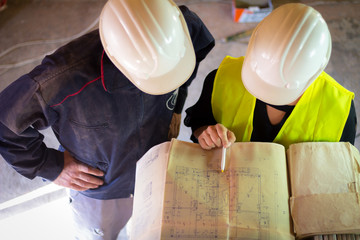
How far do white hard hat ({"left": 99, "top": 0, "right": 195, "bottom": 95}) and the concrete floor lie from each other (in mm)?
1579

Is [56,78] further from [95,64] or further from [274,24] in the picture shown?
[274,24]

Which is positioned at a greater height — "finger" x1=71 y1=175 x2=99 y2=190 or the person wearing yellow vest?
the person wearing yellow vest

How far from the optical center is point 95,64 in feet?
3.74

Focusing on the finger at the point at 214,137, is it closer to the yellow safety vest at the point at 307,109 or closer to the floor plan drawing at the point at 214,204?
the floor plan drawing at the point at 214,204

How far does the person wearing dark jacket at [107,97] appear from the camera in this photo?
0.91 m

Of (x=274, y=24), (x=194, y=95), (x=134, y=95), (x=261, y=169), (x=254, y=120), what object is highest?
(x=274, y=24)

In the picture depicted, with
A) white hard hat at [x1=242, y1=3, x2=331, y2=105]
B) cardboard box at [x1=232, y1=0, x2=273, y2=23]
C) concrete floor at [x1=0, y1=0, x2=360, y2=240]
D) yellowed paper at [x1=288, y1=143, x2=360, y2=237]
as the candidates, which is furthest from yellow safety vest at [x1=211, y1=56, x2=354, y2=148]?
cardboard box at [x1=232, y1=0, x2=273, y2=23]

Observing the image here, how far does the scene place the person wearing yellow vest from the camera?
2.91ft

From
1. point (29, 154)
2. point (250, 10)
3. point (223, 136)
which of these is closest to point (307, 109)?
point (223, 136)

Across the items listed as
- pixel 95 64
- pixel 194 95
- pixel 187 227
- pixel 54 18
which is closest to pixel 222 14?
pixel 194 95

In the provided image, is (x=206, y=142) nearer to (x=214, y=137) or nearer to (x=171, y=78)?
(x=214, y=137)

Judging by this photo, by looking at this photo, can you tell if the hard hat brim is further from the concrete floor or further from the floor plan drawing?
the concrete floor

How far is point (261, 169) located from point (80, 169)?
2.83 ft

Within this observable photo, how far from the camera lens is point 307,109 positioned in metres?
1.22
